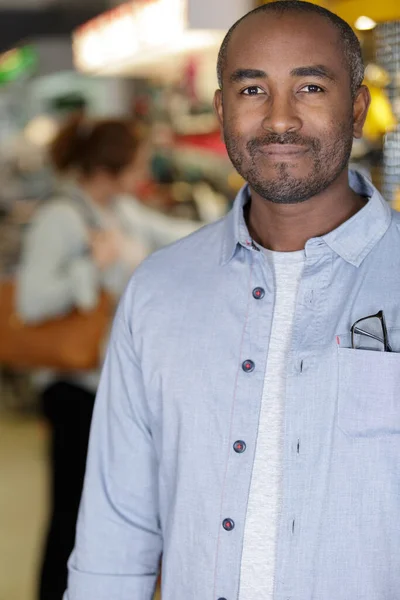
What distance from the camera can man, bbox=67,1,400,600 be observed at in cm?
154

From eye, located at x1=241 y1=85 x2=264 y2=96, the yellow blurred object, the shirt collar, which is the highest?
the yellow blurred object

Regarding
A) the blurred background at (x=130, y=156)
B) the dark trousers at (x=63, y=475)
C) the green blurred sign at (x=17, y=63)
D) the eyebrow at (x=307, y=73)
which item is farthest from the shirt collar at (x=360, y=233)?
the green blurred sign at (x=17, y=63)

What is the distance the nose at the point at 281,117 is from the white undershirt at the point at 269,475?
10.5 inches

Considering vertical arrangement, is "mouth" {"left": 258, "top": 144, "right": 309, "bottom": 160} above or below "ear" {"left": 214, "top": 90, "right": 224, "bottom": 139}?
below

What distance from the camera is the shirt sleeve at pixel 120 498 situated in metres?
1.87

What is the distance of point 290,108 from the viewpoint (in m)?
1.58

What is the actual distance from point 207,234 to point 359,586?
703 mm

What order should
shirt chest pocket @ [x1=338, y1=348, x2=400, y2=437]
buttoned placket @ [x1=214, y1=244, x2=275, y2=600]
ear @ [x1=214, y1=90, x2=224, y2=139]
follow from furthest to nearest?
ear @ [x1=214, y1=90, x2=224, y2=139] → buttoned placket @ [x1=214, y1=244, x2=275, y2=600] → shirt chest pocket @ [x1=338, y1=348, x2=400, y2=437]

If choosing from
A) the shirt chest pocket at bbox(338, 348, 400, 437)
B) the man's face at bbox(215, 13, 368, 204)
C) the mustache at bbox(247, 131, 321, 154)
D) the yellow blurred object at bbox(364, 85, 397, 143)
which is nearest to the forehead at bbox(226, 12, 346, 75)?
the man's face at bbox(215, 13, 368, 204)

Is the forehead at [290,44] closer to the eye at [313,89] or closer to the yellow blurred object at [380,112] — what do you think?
the eye at [313,89]

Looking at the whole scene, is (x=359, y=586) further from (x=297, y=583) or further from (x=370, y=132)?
(x=370, y=132)

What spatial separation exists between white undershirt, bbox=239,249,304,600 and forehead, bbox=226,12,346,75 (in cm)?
36

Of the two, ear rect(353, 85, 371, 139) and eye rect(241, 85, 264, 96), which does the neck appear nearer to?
ear rect(353, 85, 371, 139)

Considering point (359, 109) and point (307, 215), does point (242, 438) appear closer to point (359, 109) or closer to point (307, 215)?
point (307, 215)
